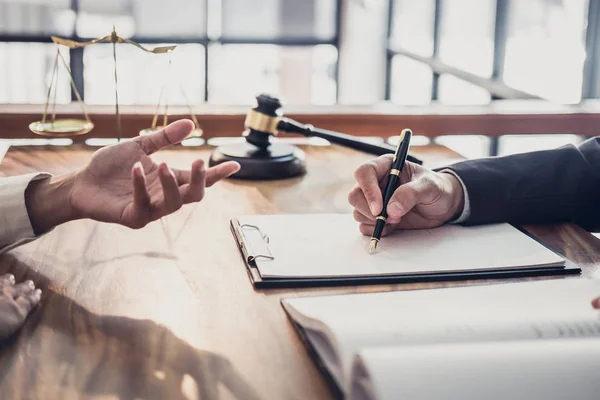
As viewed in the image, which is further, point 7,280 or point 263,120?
point 263,120

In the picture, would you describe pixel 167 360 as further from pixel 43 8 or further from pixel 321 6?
pixel 321 6

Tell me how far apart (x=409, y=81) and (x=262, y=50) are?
132 cm

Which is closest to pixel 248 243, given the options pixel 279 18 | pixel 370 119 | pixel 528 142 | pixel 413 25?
pixel 370 119

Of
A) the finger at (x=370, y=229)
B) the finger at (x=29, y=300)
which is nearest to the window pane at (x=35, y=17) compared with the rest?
the finger at (x=370, y=229)

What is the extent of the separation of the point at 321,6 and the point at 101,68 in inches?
79.1

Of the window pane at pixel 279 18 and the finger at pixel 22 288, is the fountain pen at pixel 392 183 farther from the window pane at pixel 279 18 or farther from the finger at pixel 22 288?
the window pane at pixel 279 18

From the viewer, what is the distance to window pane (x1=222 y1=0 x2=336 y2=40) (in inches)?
255

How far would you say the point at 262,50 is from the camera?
6684 mm

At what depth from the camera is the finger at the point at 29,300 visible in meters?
0.84

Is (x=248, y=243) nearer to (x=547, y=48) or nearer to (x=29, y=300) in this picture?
(x=29, y=300)

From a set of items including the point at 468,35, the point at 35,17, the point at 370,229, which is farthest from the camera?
the point at 35,17

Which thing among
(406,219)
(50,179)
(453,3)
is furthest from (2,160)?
(453,3)

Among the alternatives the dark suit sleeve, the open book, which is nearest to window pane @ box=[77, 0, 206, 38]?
the dark suit sleeve

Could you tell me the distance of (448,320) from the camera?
753 mm
